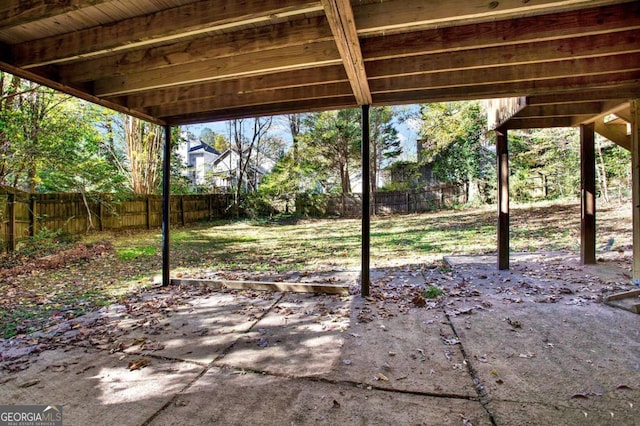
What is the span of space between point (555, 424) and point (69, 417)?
2.61m

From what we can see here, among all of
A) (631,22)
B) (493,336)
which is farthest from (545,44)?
(493,336)

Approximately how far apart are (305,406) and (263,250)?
20.8 feet

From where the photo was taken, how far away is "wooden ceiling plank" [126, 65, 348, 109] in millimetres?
3006

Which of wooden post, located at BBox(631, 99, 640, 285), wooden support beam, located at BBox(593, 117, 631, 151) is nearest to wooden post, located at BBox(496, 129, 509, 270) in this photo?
wooden post, located at BBox(631, 99, 640, 285)

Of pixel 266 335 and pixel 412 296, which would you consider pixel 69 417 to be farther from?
→ pixel 412 296

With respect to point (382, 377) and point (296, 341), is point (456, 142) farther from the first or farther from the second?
point (382, 377)

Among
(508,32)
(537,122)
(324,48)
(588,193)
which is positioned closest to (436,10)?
(508,32)

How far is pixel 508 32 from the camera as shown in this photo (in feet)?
7.69

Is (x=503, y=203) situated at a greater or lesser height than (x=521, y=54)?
lesser

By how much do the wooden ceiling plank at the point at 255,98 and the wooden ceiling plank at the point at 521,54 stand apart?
2.20ft

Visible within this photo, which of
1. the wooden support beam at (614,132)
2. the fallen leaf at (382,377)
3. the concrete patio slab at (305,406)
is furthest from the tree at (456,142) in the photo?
the concrete patio slab at (305,406)

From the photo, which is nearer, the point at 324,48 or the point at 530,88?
the point at 324,48

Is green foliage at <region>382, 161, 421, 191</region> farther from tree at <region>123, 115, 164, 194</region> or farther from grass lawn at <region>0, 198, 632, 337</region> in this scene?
tree at <region>123, 115, 164, 194</region>

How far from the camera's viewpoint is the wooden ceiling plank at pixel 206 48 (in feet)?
7.50
